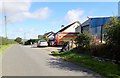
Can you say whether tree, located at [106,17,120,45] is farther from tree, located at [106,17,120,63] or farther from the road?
the road

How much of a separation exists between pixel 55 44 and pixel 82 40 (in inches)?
1039

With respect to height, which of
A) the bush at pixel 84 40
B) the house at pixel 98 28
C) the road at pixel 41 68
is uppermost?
the house at pixel 98 28

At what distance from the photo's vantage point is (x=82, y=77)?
1248 centimetres

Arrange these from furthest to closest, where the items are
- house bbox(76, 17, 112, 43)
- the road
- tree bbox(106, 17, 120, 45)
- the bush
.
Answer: the bush, house bbox(76, 17, 112, 43), tree bbox(106, 17, 120, 45), the road

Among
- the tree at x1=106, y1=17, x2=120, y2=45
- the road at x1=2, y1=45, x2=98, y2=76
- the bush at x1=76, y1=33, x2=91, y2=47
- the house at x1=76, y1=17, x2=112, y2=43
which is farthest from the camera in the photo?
the bush at x1=76, y1=33, x2=91, y2=47

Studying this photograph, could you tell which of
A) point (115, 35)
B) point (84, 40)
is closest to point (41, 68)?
point (115, 35)

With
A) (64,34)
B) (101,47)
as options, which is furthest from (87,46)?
(64,34)

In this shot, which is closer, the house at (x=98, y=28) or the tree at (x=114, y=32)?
the tree at (x=114, y=32)

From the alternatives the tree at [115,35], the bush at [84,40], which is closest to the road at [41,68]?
the tree at [115,35]

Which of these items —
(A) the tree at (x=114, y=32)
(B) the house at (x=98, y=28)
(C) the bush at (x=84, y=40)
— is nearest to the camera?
(A) the tree at (x=114, y=32)

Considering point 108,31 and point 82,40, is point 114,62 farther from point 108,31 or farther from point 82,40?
point 82,40

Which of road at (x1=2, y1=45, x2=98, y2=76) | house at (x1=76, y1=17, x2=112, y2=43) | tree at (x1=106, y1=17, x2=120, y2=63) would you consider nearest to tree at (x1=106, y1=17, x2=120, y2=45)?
tree at (x1=106, y1=17, x2=120, y2=63)

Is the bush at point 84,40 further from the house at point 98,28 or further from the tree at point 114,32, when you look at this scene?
the tree at point 114,32

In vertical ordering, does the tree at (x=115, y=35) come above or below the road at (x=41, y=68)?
above
